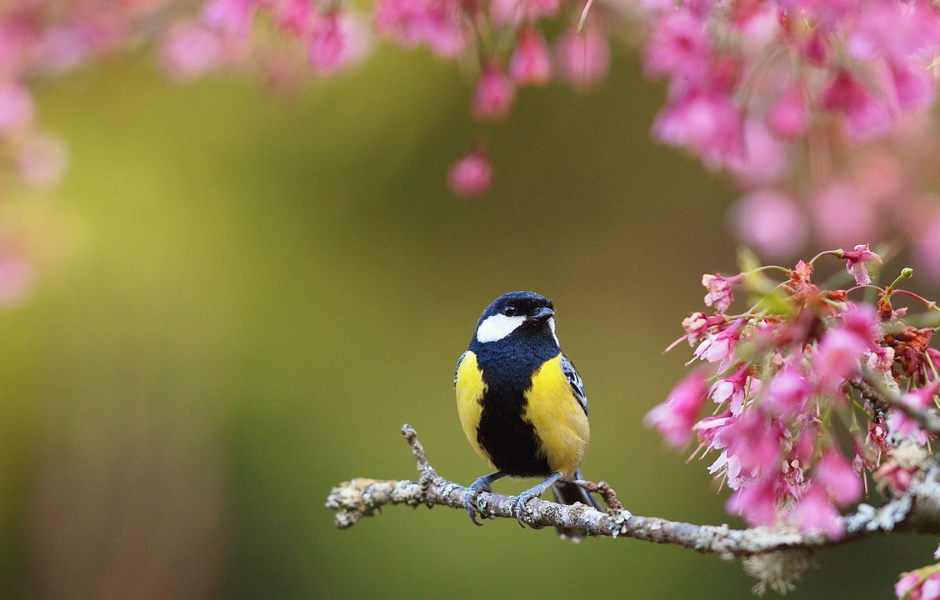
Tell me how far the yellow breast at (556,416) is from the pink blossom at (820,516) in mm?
1366

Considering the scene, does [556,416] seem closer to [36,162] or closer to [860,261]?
[860,261]

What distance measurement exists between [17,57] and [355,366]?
2980 mm

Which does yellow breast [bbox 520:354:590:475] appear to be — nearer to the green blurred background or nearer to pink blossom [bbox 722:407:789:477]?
pink blossom [bbox 722:407:789:477]

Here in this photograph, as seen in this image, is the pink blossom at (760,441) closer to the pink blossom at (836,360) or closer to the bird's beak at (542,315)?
the pink blossom at (836,360)

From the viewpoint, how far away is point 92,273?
556cm

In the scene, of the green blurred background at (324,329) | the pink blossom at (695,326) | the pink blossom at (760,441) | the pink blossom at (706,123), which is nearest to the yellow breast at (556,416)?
the pink blossom at (706,123)

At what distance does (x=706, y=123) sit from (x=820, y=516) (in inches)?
33.3

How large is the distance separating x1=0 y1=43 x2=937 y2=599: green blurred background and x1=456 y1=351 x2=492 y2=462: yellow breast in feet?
8.37

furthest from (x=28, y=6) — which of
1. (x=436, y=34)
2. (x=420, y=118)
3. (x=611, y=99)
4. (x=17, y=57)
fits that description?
(x=611, y=99)

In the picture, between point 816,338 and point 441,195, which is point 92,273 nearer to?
point 441,195

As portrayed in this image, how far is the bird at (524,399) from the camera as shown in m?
2.48

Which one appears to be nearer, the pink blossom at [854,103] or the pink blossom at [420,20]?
the pink blossom at [854,103]

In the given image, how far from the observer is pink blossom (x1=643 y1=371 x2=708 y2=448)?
Result: 117 centimetres

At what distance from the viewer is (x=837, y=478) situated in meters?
1.10
